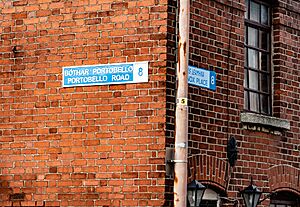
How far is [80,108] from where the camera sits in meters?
12.9

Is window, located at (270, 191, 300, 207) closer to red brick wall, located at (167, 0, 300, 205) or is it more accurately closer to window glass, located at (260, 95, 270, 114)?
red brick wall, located at (167, 0, 300, 205)

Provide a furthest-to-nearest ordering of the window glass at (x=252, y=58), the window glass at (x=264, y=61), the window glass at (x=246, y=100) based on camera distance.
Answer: the window glass at (x=264, y=61)
the window glass at (x=252, y=58)
the window glass at (x=246, y=100)

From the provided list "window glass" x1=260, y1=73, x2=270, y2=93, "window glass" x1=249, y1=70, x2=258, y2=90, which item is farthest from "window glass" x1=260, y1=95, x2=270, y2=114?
"window glass" x1=249, y1=70, x2=258, y2=90

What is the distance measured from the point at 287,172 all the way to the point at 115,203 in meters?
3.59

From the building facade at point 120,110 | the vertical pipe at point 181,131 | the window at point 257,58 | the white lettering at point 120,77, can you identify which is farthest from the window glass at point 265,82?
the vertical pipe at point 181,131

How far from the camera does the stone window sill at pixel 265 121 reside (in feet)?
46.1

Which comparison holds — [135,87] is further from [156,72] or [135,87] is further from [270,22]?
[270,22]

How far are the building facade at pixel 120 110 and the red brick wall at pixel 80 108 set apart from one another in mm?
15

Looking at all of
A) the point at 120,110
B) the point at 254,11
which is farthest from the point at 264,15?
the point at 120,110

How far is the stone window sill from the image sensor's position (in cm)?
1405

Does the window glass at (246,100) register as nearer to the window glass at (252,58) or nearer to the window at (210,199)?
the window glass at (252,58)

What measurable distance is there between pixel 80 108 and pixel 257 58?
3515 millimetres

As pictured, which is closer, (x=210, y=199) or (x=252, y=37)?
(x=210, y=199)

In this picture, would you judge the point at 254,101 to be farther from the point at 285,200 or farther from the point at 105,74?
the point at 105,74
